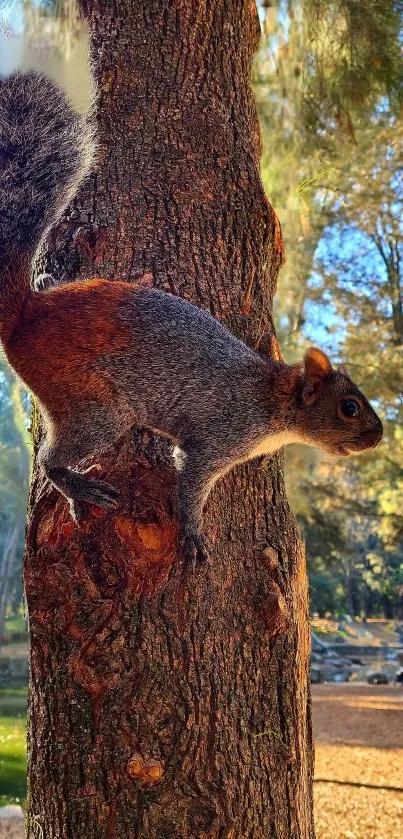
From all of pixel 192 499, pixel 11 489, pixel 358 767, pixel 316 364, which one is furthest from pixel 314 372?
pixel 11 489

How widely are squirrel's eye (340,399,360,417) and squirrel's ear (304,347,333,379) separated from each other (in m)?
0.07

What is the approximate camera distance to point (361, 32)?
3109mm

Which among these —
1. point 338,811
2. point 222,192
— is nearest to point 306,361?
point 222,192

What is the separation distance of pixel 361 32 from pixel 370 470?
688 cm

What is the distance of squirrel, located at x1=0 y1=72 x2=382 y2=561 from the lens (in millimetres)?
1126

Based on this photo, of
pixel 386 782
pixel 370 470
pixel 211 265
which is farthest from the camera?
pixel 370 470

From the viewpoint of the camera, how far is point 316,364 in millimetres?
1327

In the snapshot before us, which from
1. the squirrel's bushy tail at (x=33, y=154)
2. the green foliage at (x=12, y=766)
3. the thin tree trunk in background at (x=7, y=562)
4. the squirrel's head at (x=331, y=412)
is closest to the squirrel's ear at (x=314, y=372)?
the squirrel's head at (x=331, y=412)

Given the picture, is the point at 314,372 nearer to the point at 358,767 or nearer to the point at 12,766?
the point at 12,766

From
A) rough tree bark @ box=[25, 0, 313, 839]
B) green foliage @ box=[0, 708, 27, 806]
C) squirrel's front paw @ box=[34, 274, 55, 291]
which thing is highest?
squirrel's front paw @ box=[34, 274, 55, 291]

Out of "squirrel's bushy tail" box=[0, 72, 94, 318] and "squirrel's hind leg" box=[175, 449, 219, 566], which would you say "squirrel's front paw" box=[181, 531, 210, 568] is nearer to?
"squirrel's hind leg" box=[175, 449, 219, 566]

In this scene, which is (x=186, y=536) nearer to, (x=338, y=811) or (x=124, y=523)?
(x=124, y=523)

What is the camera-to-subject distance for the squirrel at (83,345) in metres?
1.13

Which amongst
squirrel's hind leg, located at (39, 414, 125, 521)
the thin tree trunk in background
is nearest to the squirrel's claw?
squirrel's hind leg, located at (39, 414, 125, 521)
